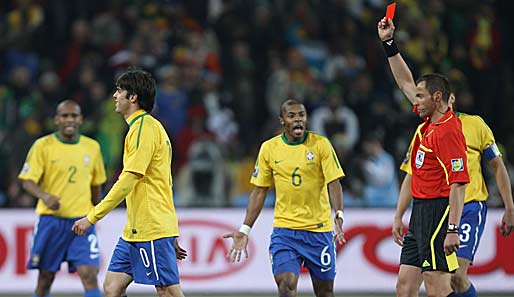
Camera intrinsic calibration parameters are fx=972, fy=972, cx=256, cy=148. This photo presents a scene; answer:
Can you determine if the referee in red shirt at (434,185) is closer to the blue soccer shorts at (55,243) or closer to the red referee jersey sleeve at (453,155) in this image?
the red referee jersey sleeve at (453,155)

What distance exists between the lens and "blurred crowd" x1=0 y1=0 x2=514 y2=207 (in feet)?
44.8

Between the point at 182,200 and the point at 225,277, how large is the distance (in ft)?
5.06

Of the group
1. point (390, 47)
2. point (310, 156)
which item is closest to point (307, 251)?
point (310, 156)

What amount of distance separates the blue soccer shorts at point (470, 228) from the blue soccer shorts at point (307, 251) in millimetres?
1129

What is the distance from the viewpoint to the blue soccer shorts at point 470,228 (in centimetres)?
836

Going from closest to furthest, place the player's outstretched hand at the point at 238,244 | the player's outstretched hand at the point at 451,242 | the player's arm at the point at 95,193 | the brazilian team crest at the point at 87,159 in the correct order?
the player's outstretched hand at the point at 451,242 → the player's outstretched hand at the point at 238,244 → the brazilian team crest at the point at 87,159 → the player's arm at the point at 95,193

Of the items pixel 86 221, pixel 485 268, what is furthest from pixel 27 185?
pixel 485 268

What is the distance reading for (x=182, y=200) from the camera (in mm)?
13375

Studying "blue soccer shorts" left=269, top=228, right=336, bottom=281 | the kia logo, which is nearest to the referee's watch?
"blue soccer shorts" left=269, top=228, right=336, bottom=281

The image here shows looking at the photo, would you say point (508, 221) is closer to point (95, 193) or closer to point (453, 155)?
point (453, 155)

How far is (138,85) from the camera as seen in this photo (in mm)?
7242

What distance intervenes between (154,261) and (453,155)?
2.34 meters

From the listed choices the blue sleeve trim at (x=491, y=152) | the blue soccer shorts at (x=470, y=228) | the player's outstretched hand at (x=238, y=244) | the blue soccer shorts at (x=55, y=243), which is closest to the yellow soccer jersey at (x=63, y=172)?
the blue soccer shorts at (x=55, y=243)

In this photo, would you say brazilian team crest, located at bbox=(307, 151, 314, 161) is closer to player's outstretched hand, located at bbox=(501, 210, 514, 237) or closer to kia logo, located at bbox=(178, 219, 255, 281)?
player's outstretched hand, located at bbox=(501, 210, 514, 237)
